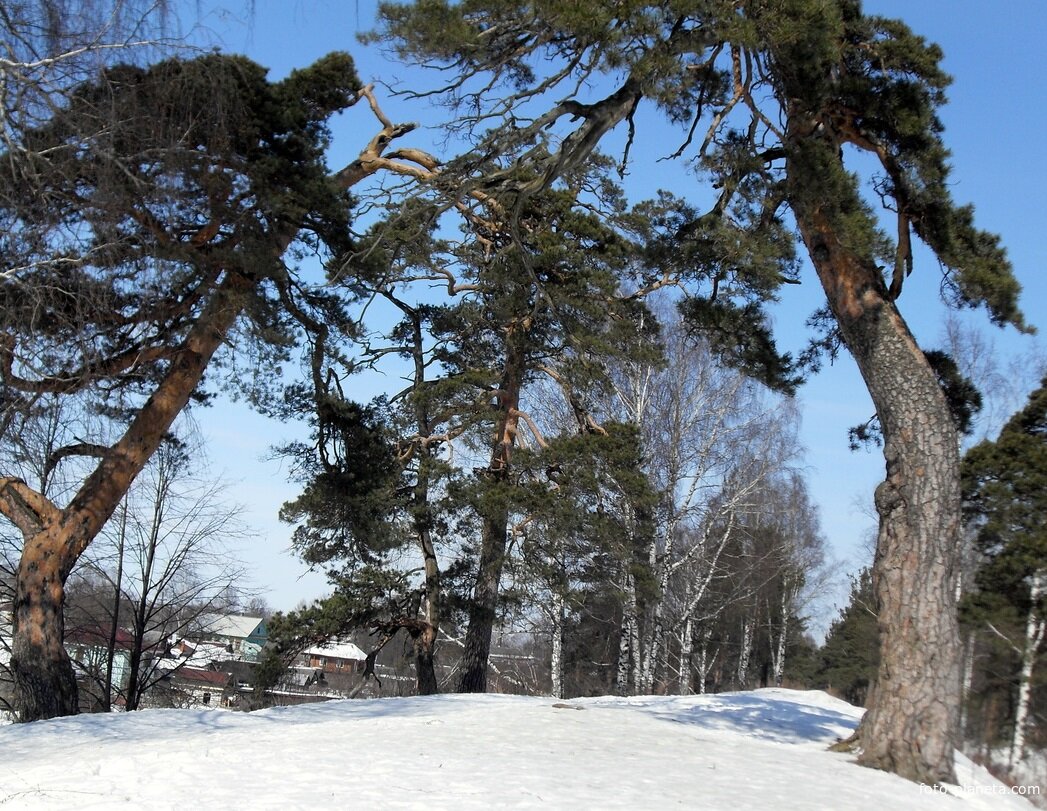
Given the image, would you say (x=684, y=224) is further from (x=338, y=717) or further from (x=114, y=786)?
(x=114, y=786)

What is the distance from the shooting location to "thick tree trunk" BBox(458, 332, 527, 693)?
1450 centimetres

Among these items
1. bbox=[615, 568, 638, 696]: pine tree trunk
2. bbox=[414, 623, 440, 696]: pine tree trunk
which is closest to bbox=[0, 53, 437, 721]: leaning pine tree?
bbox=[414, 623, 440, 696]: pine tree trunk

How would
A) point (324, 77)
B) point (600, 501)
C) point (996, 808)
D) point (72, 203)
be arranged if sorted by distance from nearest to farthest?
point (996, 808) < point (72, 203) < point (324, 77) < point (600, 501)

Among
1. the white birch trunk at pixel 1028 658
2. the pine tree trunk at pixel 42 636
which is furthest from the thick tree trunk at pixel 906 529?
the pine tree trunk at pixel 42 636

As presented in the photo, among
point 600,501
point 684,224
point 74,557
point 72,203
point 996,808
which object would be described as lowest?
point 996,808

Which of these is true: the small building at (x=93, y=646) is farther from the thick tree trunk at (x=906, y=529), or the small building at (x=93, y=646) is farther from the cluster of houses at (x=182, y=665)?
the thick tree trunk at (x=906, y=529)

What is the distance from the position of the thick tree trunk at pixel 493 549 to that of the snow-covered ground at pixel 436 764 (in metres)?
5.09

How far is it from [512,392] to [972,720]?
10.2 metres

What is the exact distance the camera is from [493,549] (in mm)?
14508

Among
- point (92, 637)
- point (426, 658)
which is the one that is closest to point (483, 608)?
point (426, 658)

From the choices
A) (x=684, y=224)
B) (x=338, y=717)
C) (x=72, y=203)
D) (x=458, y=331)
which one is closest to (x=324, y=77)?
(x=72, y=203)

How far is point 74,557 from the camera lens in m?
9.85

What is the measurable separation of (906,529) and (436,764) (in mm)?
A: 4289

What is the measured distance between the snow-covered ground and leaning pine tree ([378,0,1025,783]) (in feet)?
3.66
